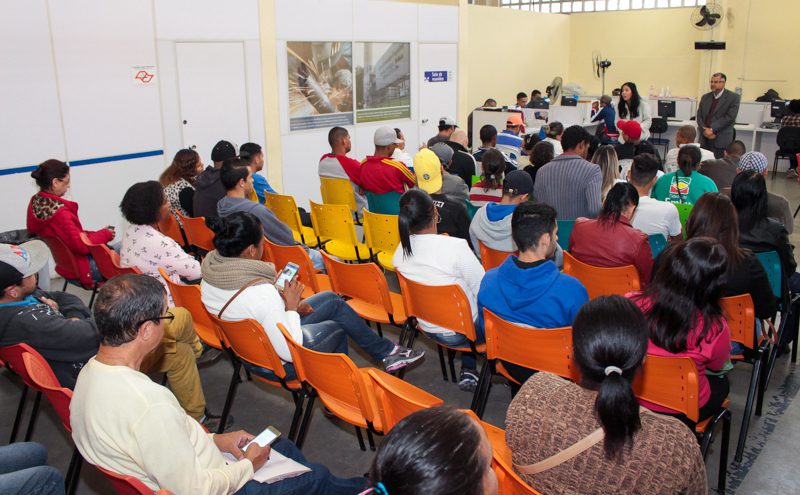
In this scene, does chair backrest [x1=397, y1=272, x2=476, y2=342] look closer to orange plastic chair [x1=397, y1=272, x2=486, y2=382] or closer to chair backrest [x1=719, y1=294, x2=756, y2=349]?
orange plastic chair [x1=397, y1=272, x2=486, y2=382]

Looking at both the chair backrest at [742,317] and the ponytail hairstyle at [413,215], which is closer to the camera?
the chair backrest at [742,317]

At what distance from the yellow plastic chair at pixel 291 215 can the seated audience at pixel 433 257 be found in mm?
1889

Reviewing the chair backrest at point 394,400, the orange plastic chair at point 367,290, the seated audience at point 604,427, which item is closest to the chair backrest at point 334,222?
the orange plastic chair at point 367,290

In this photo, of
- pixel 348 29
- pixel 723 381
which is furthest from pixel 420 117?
pixel 723 381

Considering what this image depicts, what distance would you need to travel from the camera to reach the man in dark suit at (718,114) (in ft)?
28.1

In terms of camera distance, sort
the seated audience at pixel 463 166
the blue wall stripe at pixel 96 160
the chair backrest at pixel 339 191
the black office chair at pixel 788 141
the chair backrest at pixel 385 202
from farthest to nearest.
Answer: the black office chair at pixel 788 141
the seated audience at pixel 463 166
the blue wall stripe at pixel 96 160
the chair backrest at pixel 339 191
the chair backrest at pixel 385 202

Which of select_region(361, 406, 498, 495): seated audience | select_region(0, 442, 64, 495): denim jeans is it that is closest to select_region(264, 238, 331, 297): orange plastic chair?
select_region(0, 442, 64, 495): denim jeans

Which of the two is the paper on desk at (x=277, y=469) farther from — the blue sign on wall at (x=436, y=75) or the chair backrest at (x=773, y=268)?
the blue sign on wall at (x=436, y=75)

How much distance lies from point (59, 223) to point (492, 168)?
3.10 meters

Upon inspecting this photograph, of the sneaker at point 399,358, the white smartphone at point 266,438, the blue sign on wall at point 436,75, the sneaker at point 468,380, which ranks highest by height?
the blue sign on wall at point 436,75

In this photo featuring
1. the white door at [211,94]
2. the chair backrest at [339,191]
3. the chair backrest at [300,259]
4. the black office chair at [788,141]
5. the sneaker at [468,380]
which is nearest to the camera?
the sneaker at [468,380]

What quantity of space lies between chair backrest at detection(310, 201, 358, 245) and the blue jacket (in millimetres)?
2122

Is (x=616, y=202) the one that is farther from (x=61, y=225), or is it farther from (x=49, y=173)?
(x=49, y=173)

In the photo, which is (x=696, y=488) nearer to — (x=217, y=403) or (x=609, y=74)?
(x=217, y=403)
